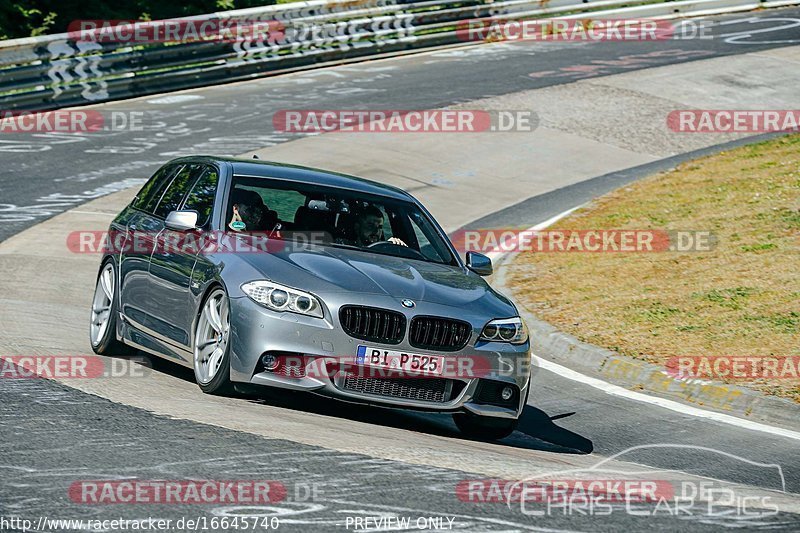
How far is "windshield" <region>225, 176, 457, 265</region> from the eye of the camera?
29.6 ft

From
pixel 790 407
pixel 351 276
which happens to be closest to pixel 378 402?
pixel 351 276

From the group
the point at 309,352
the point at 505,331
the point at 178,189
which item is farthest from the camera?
the point at 178,189

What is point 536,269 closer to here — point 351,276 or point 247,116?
point 351,276

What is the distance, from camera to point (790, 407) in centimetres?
934

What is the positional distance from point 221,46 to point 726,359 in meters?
18.2

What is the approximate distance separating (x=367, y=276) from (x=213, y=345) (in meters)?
1.07

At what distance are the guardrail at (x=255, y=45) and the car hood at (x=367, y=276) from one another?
15.5 m

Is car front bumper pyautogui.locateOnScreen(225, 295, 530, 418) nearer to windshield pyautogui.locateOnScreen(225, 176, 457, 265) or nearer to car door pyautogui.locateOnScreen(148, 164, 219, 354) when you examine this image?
car door pyautogui.locateOnScreen(148, 164, 219, 354)

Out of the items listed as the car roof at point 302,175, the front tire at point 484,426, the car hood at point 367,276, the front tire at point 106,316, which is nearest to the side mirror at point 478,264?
the car hood at point 367,276

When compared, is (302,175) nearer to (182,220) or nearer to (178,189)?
(178,189)

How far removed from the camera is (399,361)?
7.84m

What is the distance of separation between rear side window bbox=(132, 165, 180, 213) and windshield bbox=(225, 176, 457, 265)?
107cm

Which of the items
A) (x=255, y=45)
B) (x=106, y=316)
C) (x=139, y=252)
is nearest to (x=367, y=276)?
(x=139, y=252)

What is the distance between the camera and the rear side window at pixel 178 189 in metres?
9.78
